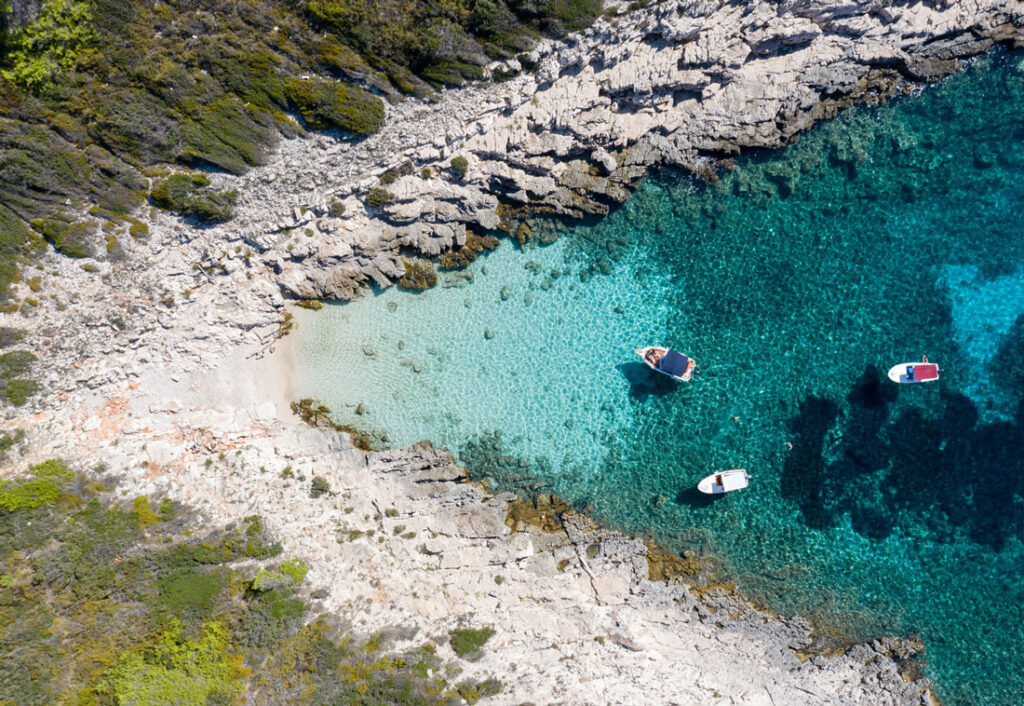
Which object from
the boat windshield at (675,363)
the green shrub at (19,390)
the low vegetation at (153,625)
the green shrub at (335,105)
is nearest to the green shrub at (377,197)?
the green shrub at (335,105)

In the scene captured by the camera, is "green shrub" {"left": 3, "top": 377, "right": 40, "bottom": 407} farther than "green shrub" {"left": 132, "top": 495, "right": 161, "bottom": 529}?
No

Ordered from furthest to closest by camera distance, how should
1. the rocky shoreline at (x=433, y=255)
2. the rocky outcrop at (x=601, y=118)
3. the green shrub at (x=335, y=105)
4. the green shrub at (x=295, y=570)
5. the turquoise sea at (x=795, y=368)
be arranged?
1. the turquoise sea at (x=795, y=368)
2. the rocky outcrop at (x=601, y=118)
3. the rocky shoreline at (x=433, y=255)
4. the green shrub at (x=295, y=570)
5. the green shrub at (x=335, y=105)

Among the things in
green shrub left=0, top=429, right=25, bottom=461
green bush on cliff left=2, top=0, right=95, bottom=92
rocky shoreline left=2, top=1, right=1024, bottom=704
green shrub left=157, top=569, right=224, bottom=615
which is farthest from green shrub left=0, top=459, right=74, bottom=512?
green bush on cliff left=2, top=0, right=95, bottom=92

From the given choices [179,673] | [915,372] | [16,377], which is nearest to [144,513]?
[179,673]

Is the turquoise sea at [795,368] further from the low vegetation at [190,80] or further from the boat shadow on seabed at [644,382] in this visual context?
the low vegetation at [190,80]

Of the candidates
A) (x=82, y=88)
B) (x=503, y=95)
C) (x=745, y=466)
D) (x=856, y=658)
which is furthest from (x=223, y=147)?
(x=856, y=658)

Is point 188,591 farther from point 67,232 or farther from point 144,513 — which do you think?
point 67,232

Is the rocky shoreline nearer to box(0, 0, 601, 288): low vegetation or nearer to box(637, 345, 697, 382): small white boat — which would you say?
box(0, 0, 601, 288): low vegetation
